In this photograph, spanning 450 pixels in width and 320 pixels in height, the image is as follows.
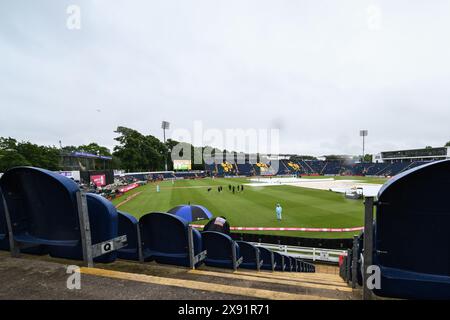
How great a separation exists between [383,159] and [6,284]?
454 feet

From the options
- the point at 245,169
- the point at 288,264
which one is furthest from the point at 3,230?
the point at 245,169

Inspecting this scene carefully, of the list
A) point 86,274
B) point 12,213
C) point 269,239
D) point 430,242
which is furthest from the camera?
point 269,239

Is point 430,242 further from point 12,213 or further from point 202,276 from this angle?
point 12,213

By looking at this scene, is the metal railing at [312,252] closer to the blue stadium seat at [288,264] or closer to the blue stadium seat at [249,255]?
the blue stadium seat at [288,264]

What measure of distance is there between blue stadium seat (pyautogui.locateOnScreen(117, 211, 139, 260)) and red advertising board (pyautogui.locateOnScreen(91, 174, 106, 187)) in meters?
34.6

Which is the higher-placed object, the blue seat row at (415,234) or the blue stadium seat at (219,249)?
the blue seat row at (415,234)

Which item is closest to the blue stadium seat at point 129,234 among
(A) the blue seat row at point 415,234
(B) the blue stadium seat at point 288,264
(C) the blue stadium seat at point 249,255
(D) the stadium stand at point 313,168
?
(A) the blue seat row at point 415,234

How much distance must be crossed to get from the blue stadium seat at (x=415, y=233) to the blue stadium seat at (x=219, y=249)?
10.5 feet

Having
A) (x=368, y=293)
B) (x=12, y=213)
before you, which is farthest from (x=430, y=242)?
(x=12, y=213)

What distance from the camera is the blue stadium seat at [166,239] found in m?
3.94

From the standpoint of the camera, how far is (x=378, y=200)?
253 cm

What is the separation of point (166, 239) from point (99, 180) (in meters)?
36.1

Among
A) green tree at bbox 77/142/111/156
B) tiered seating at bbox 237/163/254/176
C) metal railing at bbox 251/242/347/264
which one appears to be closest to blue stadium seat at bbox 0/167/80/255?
metal railing at bbox 251/242/347/264

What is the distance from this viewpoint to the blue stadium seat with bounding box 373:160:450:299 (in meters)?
2.31
